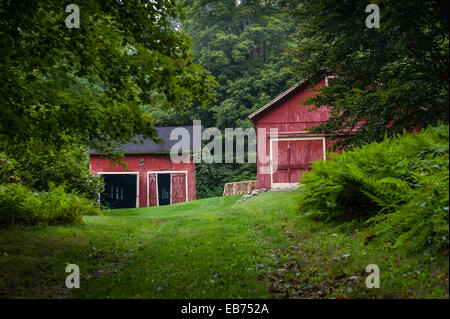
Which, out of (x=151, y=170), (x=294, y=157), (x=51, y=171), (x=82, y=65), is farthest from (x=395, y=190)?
(x=151, y=170)

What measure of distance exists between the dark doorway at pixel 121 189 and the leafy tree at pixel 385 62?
736 inches

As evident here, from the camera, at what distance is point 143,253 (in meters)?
6.59

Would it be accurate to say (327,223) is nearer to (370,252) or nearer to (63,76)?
(370,252)

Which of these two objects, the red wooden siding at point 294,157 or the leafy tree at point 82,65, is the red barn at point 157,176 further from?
the leafy tree at point 82,65

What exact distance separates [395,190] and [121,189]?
22151 millimetres

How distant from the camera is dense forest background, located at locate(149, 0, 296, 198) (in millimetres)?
27422

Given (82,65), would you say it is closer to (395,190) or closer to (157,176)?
(395,190)

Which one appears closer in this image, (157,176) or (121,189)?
(157,176)

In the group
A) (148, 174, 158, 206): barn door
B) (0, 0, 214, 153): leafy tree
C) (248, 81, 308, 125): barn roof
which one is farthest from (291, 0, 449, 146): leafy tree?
(148, 174, 158, 206): barn door

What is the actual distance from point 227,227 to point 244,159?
1882 centimetres

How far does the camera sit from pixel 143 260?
6023 millimetres

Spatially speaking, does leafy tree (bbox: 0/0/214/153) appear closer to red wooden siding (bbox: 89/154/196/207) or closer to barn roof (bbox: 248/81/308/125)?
barn roof (bbox: 248/81/308/125)
